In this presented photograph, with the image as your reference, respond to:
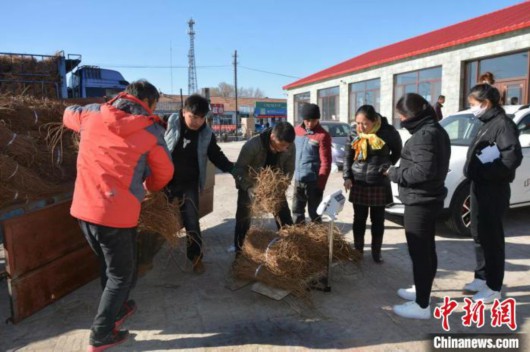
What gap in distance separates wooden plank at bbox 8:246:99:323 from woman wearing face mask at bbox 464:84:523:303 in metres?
3.51

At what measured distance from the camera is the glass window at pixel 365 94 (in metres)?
18.5

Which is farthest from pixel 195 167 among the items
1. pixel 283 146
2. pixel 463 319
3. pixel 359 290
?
pixel 463 319

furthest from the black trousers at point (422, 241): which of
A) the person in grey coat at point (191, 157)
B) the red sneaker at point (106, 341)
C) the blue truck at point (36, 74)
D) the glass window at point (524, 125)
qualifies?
the blue truck at point (36, 74)

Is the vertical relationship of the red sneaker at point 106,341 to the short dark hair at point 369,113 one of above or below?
below

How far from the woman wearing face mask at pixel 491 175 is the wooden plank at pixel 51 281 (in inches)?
138

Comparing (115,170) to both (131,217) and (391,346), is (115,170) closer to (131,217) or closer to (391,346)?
(131,217)

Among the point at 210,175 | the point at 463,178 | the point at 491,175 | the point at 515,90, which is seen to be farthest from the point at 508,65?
→ the point at 210,175

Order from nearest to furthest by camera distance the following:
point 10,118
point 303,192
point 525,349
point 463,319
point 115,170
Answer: point 115,170, point 525,349, point 463,319, point 10,118, point 303,192

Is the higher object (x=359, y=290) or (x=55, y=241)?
(x=55, y=241)

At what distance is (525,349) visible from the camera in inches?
107

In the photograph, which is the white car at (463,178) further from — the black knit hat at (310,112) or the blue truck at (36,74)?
the blue truck at (36,74)

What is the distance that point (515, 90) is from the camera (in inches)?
478

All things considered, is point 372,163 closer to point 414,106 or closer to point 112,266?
point 414,106

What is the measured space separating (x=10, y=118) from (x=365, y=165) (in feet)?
11.3
